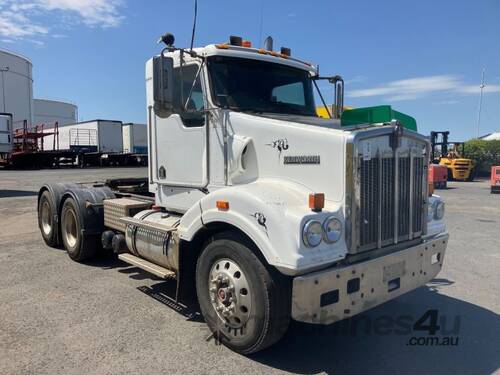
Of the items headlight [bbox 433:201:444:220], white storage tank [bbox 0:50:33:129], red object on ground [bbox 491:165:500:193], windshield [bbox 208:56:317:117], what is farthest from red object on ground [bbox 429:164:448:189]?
white storage tank [bbox 0:50:33:129]

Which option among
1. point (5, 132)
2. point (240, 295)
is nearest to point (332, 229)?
point (240, 295)

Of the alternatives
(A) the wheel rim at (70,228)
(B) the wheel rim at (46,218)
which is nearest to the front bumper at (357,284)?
(A) the wheel rim at (70,228)

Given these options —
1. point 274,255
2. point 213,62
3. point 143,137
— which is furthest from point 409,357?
point 143,137

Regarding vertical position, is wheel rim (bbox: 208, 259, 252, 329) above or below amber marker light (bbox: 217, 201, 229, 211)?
below

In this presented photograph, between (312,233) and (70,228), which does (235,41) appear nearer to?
(312,233)

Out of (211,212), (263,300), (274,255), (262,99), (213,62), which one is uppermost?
(213,62)

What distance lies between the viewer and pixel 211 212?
3.92 meters

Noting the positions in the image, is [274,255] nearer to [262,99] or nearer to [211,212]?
[211,212]

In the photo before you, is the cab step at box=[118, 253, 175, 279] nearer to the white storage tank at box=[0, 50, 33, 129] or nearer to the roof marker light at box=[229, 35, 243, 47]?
the roof marker light at box=[229, 35, 243, 47]

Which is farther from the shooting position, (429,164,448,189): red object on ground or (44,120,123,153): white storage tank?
(44,120,123,153): white storage tank

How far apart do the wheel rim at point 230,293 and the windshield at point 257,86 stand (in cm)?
166

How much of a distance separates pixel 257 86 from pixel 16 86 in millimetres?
62269

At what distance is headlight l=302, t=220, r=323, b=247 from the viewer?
10.6 feet

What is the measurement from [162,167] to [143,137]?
4176 centimetres
